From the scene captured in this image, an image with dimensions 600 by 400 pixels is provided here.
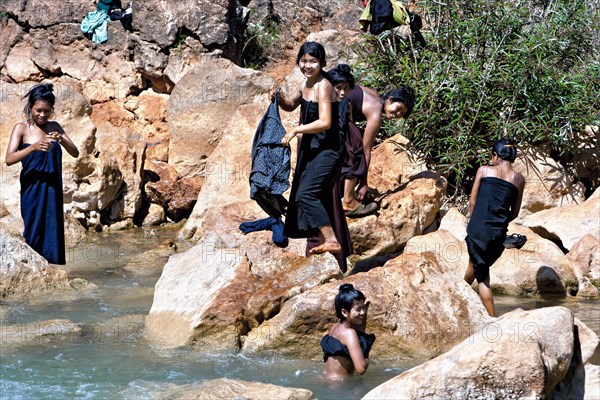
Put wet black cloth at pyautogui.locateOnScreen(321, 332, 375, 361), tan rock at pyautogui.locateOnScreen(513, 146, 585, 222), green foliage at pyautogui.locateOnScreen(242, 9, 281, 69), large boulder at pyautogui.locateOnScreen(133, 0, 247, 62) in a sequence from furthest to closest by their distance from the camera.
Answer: green foliage at pyautogui.locateOnScreen(242, 9, 281, 69) < large boulder at pyautogui.locateOnScreen(133, 0, 247, 62) < tan rock at pyautogui.locateOnScreen(513, 146, 585, 222) < wet black cloth at pyautogui.locateOnScreen(321, 332, 375, 361)

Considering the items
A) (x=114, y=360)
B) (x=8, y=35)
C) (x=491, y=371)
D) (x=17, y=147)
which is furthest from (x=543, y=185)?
(x=8, y=35)

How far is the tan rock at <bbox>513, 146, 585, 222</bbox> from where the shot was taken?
10.1 metres

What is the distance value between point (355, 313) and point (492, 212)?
173 centimetres

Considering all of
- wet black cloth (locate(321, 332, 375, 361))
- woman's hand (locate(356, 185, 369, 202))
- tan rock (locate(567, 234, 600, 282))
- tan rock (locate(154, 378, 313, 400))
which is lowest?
tan rock (locate(154, 378, 313, 400))

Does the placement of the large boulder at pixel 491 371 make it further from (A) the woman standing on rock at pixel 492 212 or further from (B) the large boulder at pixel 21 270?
(B) the large boulder at pixel 21 270

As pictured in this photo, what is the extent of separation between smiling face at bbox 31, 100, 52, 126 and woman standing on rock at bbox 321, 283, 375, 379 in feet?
10.5

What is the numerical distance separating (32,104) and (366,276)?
3.22 meters

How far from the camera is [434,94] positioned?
33.1ft

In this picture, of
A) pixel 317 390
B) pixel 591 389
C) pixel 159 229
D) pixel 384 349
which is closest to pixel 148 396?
pixel 317 390

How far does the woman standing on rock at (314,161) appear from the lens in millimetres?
6656

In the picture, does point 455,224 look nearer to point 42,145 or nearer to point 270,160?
point 270,160

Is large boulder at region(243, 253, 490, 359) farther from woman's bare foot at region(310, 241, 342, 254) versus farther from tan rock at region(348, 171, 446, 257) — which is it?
tan rock at region(348, 171, 446, 257)

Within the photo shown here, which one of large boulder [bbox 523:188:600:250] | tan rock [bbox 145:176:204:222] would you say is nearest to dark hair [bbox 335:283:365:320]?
large boulder [bbox 523:188:600:250]

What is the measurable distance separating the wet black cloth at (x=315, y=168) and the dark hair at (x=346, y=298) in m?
0.82
